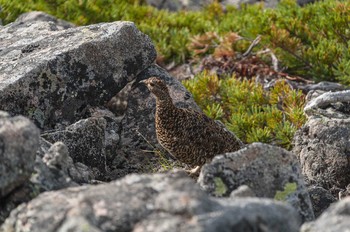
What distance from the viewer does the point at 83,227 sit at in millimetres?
3660

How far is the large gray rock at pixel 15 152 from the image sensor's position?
4.34 meters

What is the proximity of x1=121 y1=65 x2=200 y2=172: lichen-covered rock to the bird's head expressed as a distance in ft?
1.67

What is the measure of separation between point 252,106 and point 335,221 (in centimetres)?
482

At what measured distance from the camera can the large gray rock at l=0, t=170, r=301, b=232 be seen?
3660 millimetres

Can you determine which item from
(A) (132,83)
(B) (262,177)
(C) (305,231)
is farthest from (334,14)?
(C) (305,231)

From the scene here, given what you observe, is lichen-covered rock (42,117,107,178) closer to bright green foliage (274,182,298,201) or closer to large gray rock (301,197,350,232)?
bright green foliage (274,182,298,201)

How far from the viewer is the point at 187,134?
6.77 meters

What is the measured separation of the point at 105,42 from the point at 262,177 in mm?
2671

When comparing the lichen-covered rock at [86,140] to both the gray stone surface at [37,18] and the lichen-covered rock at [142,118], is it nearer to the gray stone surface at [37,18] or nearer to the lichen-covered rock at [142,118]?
the lichen-covered rock at [142,118]

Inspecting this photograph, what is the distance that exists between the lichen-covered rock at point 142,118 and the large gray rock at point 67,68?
7.9 inches

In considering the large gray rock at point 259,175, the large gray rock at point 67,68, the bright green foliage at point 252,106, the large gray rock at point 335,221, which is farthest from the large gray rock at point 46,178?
the bright green foliage at point 252,106

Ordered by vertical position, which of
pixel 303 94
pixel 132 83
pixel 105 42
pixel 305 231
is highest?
pixel 305 231

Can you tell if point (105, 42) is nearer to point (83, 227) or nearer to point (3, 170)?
point (3, 170)

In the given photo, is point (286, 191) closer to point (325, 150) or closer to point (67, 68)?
point (325, 150)
